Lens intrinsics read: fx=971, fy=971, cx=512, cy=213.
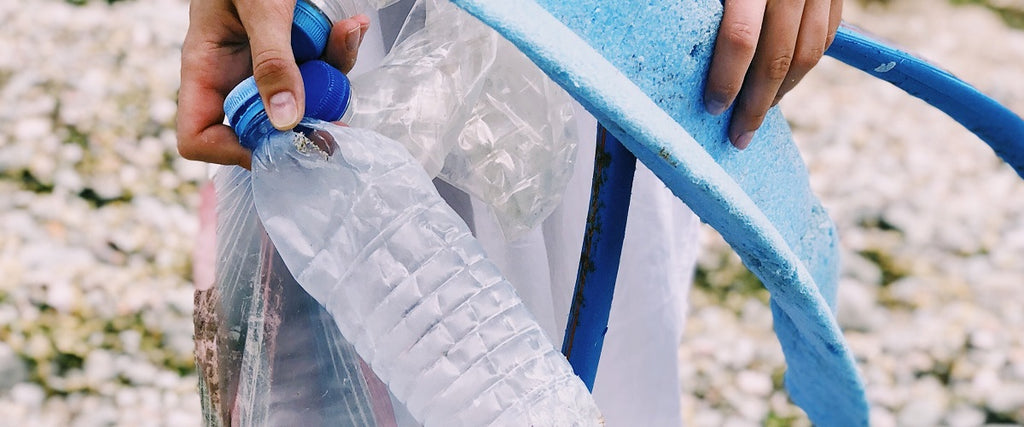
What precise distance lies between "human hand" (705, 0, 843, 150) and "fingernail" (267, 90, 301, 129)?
276 mm

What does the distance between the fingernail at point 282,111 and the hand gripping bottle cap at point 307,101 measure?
0.09 ft

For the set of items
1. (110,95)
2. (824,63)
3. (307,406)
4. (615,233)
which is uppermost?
(615,233)

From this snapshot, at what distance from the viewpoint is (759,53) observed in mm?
671

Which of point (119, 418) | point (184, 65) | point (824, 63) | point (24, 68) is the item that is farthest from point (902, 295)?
point (24, 68)

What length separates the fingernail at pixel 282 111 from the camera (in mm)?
624

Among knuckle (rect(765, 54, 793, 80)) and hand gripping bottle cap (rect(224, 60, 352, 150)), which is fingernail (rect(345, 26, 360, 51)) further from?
knuckle (rect(765, 54, 793, 80))

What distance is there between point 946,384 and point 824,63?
1.30 meters

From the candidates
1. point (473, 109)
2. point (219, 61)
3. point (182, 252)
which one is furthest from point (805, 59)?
point (182, 252)

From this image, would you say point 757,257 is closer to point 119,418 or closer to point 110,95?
point 119,418

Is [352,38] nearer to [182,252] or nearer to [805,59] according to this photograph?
[805,59]

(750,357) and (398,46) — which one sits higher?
(398,46)

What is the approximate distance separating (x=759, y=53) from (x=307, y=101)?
31cm

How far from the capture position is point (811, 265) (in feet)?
2.68

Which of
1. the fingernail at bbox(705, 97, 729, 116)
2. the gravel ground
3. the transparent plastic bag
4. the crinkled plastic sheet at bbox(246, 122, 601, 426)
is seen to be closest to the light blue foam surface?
the fingernail at bbox(705, 97, 729, 116)
